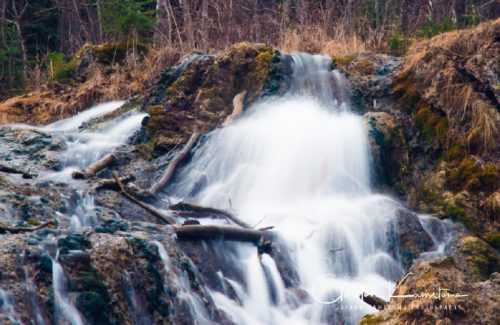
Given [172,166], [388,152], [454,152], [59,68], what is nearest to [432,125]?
[454,152]

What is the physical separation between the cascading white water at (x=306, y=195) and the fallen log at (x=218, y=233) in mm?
157

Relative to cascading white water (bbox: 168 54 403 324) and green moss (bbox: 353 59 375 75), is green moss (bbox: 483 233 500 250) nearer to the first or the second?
cascading white water (bbox: 168 54 403 324)

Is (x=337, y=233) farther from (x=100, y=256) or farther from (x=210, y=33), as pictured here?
(x=210, y=33)

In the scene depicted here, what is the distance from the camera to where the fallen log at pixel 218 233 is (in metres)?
6.77

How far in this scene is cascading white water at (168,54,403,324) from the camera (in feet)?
21.4

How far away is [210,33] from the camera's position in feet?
52.1

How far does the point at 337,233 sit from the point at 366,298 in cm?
167

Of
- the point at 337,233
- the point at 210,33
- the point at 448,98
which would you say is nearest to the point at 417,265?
the point at 337,233

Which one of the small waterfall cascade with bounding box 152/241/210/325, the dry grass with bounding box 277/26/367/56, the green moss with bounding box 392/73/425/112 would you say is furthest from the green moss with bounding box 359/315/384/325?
the dry grass with bounding box 277/26/367/56

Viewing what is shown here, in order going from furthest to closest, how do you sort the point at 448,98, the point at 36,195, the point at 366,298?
the point at 448,98 → the point at 36,195 → the point at 366,298

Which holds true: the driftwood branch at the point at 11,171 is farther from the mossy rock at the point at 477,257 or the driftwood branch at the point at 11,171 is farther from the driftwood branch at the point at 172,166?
the mossy rock at the point at 477,257

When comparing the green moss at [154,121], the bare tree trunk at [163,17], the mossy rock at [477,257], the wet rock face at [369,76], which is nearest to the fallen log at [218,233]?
the mossy rock at [477,257]

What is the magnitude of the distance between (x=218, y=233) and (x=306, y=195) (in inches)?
77.2

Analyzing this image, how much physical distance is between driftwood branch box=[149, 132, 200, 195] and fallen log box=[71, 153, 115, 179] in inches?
29.1
